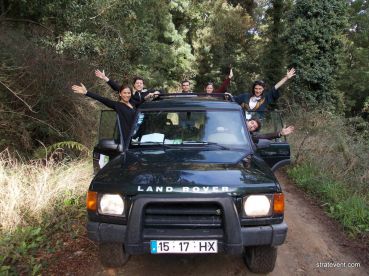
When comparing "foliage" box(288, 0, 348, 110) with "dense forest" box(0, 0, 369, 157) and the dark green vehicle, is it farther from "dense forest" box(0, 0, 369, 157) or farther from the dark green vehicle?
the dark green vehicle

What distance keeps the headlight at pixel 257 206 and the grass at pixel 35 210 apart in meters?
2.36

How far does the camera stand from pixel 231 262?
4660mm

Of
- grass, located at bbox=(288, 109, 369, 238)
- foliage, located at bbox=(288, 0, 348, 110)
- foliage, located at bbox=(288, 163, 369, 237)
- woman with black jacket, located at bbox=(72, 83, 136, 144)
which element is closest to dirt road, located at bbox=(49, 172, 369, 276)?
foliage, located at bbox=(288, 163, 369, 237)

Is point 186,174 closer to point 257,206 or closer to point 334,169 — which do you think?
point 257,206

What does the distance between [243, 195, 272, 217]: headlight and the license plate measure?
16.7 inches

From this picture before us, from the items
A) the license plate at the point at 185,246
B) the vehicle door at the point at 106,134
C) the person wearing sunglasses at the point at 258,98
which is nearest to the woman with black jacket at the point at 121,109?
the vehicle door at the point at 106,134

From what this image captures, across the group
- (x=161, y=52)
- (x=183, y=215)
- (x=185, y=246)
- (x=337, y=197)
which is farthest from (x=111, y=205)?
(x=161, y=52)

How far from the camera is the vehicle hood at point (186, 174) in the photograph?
3.73m

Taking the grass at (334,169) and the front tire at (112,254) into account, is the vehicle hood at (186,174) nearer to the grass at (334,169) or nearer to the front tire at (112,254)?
the front tire at (112,254)

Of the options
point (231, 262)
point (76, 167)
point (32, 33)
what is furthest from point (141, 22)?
point (231, 262)

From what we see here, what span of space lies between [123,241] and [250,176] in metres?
1.32

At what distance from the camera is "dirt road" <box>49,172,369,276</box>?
449cm

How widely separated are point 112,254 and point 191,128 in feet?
5.64

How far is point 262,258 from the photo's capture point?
4.29 m
